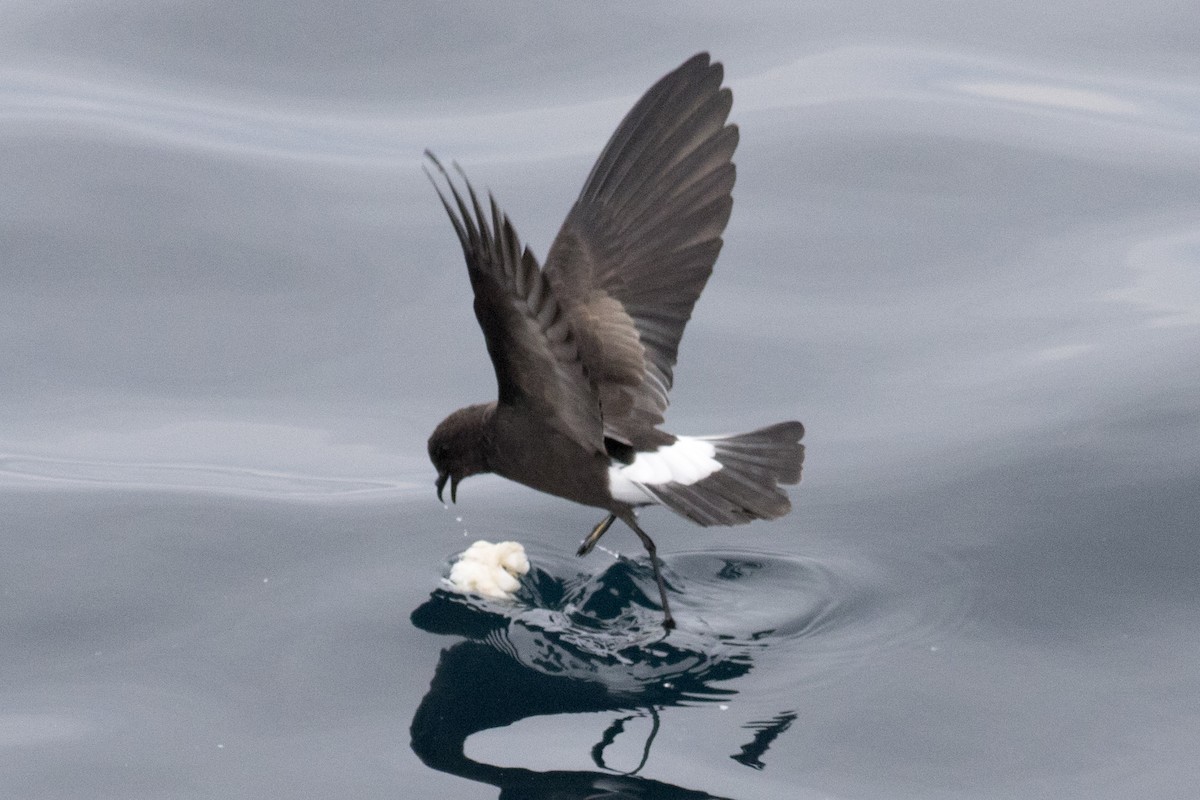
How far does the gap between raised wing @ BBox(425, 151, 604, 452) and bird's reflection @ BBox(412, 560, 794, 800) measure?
46 cm

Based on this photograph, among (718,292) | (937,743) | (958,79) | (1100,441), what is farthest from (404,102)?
(937,743)

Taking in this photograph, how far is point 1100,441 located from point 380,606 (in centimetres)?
226

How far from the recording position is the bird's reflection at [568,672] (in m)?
3.92

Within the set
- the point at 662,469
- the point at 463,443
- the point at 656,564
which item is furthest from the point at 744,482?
the point at 463,443

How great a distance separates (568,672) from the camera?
436cm

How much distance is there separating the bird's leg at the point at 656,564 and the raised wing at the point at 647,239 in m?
0.24

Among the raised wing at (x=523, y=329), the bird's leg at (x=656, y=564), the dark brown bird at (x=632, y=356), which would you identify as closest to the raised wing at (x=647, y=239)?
the dark brown bird at (x=632, y=356)

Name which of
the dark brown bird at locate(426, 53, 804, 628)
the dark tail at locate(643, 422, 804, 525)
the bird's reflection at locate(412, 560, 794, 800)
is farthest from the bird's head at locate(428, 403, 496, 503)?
the dark tail at locate(643, 422, 804, 525)

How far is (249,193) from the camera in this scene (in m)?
6.72

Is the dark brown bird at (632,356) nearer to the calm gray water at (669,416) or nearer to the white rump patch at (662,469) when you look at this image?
the white rump patch at (662,469)

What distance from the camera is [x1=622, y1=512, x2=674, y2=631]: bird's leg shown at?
15.0 feet

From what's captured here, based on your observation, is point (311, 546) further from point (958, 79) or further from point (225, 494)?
point (958, 79)

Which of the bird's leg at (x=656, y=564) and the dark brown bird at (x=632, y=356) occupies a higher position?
the dark brown bird at (x=632, y=356)

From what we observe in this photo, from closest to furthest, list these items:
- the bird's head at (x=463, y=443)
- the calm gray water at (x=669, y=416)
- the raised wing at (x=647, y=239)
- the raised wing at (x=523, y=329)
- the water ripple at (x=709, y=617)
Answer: the raised wing at (x=523, y=329) → the calm gray water at (x=669, y=416) → the water ripple at (x=709, y=617) → the bird's head at (x=463, y=443) → the raised wing at (x=647, y=239)
